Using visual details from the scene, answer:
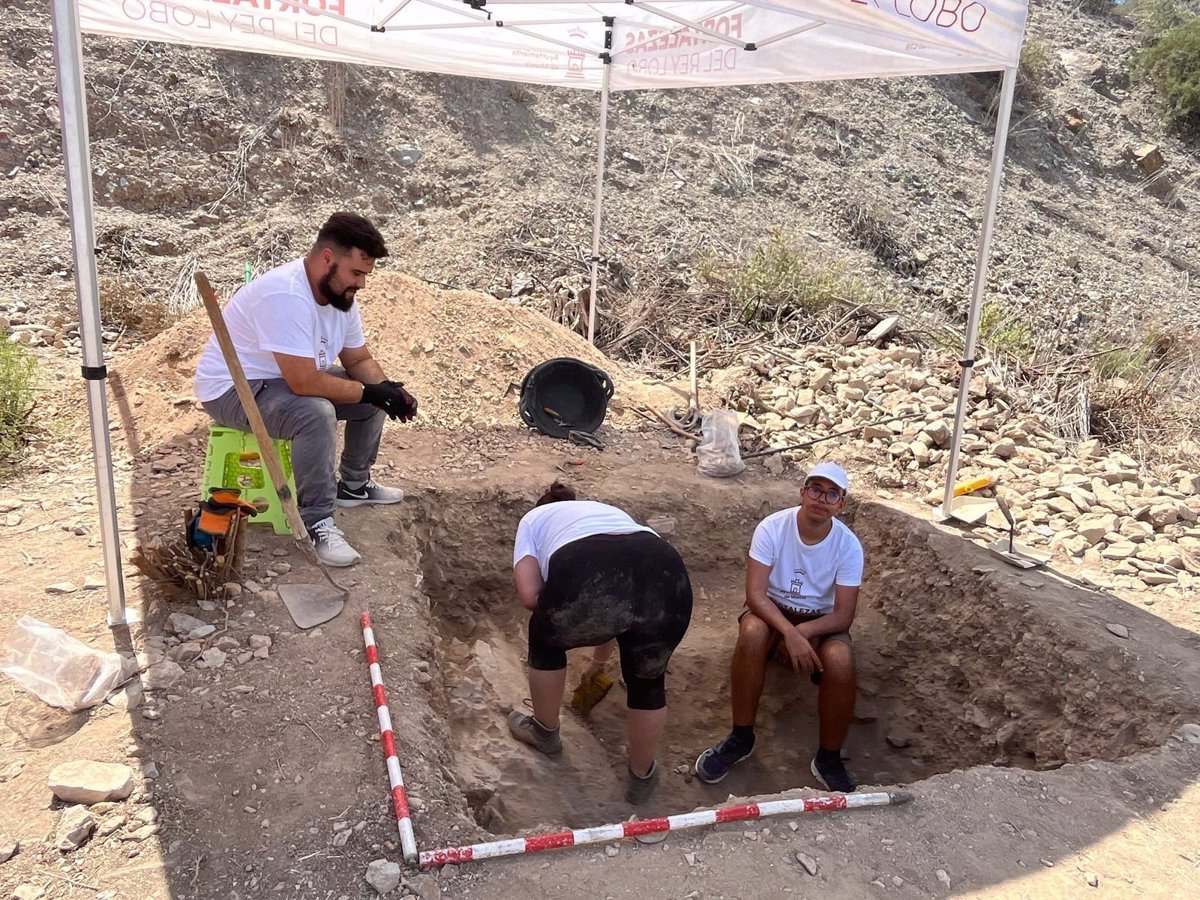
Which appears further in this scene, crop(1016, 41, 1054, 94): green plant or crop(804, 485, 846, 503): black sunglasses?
crop(1016, 41, 1054, 94): green plant

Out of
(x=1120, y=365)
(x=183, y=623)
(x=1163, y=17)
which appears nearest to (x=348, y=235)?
(x=183, y=623)

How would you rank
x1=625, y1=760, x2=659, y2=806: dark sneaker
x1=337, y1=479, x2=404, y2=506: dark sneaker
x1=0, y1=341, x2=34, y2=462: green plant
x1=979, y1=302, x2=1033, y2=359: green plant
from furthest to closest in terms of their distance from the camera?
x1=979, y1=302, x2=1033, y2=359: green plant
x1=0, y1=341, x2=34, y2=462: green plant
x1=337, y1=479, x2=404, y2=506: dark sneaker
x1=625, y1=760, x2=659, y2=806: dark sneaker

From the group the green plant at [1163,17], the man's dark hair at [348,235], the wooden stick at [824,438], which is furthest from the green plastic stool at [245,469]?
the green plant at [1163,17]

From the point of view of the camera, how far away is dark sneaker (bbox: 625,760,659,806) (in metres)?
3.21

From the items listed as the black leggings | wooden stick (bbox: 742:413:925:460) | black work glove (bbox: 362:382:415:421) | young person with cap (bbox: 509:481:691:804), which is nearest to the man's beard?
black work glove (bbox: 362:382:415:421)

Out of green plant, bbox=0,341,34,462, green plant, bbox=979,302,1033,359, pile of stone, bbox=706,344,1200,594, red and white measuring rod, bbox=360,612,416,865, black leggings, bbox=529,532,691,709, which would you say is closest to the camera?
red and white measuring rod, bbox=360,612,416,865

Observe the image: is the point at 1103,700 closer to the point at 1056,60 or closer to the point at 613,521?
the point at 613,521

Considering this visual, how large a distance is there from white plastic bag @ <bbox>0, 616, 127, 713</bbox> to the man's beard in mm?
1571

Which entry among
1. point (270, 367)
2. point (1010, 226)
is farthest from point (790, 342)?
point (1010, 226)

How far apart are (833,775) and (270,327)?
298 cm

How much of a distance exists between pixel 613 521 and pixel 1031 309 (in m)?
9.40

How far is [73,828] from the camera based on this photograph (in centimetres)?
208

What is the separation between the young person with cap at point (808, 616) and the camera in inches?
133

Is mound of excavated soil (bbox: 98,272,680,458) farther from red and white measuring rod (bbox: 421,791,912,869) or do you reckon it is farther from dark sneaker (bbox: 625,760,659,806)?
red and white measuring rod (bbox: 421,791,912,869)
